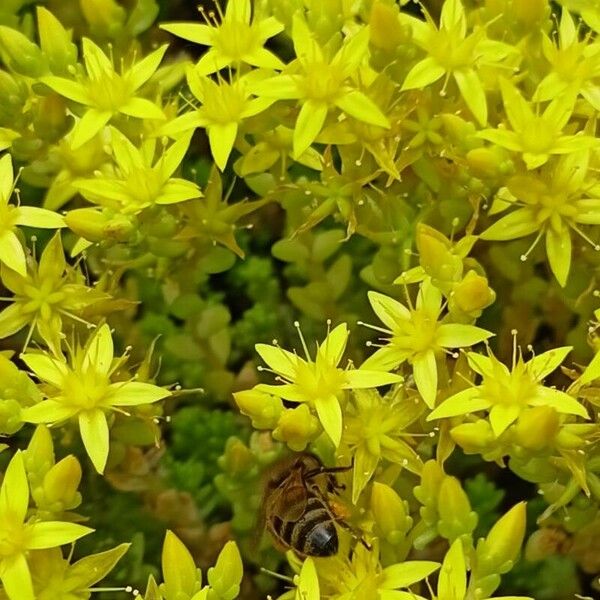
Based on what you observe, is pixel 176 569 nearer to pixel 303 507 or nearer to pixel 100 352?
pixel 303 507

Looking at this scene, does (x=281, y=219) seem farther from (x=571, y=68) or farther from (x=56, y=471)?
(x=56, y=471)

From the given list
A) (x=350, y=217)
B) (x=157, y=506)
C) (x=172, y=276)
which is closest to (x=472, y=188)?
(x=350, y=217)

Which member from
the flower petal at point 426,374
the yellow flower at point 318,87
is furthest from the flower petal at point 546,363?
the yellow flower at point 318,87

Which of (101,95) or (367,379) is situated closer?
(367,379)

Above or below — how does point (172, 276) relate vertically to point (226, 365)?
above

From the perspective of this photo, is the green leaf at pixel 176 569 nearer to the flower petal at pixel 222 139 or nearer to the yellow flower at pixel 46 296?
the yellow flower at pixel 46 296

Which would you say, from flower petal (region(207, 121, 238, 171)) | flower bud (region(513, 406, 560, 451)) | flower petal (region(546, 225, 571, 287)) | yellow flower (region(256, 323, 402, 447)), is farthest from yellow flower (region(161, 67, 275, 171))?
flower bud (region(513, 406, 560, 451))

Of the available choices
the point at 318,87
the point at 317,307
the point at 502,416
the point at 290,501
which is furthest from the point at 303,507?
the point at 318,87
